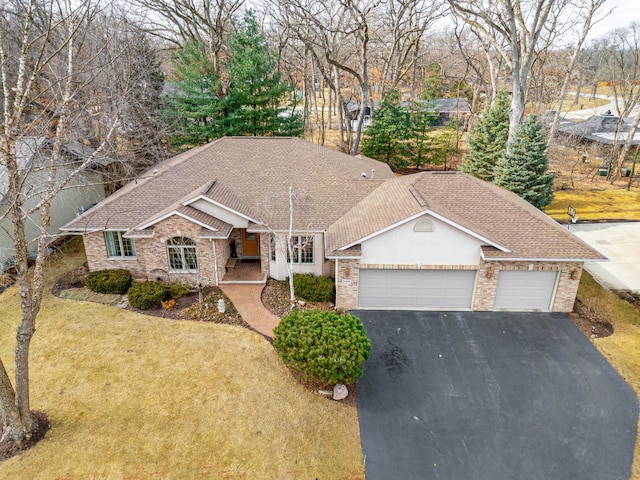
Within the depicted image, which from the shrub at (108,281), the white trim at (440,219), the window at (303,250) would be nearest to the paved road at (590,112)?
the white trim at (440,219)

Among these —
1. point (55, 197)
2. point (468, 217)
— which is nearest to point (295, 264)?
point (468, 217)

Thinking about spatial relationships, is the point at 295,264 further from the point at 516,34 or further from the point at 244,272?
the point at 516,34

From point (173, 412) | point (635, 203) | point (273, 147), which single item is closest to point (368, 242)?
point (173, 412)

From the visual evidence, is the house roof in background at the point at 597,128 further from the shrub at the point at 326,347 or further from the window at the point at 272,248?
the shrub at the point at 326,347

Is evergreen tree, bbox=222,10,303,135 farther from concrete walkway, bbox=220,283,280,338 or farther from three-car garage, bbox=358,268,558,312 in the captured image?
three-car garage, bbox=358,268,558,312

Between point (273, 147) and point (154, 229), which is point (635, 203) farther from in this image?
point (154, 229)

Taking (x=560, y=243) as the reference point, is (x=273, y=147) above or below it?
above
